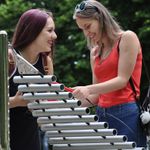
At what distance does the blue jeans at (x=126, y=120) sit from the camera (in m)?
3.77

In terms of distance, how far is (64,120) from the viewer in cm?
303

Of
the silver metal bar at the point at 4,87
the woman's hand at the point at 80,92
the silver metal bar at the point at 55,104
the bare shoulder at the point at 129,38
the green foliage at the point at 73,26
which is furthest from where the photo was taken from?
the green foliage at the point at 73,26

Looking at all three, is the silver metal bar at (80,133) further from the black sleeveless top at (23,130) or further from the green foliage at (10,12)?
the green foliage at (10,12)

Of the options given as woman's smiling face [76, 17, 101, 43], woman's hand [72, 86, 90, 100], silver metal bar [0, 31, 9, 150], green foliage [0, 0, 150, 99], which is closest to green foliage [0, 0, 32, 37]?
green foliage [0, 0, 150, 99]

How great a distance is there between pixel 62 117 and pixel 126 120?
852 millimetres

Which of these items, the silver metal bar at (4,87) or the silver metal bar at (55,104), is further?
the silver metal bar at (55,104)

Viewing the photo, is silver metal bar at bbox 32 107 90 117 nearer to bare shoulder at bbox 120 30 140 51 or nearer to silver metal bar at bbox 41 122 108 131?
silver metal bar at bbox 41 122 108 131

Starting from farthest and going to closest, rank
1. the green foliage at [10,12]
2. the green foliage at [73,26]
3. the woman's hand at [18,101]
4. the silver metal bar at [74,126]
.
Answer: the green foliage at [10,12] → the green foliage at [73,26] → the woman's hand at [18,101] → the silver metal bar at [74,126]

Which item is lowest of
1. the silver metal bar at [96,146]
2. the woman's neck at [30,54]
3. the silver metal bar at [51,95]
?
the silver metal bar at [96,146]

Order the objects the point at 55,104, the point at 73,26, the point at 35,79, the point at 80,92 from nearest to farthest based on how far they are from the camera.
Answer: the point at 35,79 → the point at 55,104 → the point at 80,92 → the point at 73,26

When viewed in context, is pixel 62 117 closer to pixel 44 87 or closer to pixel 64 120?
pixel 64 120

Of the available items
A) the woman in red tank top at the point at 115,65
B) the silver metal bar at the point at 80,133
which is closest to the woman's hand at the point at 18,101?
the silver metal bar at the point at 80,133

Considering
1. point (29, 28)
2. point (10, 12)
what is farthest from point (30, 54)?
point (10, 12)

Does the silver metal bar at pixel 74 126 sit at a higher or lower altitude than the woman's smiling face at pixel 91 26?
lower
